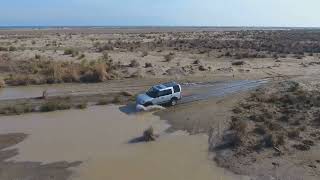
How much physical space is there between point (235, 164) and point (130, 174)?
4299mm

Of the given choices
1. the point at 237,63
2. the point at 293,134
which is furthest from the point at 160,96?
the point at 237,63

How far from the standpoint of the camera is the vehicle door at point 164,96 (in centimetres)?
2802

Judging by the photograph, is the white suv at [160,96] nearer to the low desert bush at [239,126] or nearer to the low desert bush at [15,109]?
the low desert bush at [239,126]

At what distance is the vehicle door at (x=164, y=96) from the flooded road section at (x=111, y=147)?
1.74 meters

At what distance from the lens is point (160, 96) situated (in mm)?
28000

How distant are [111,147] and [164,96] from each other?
832cm

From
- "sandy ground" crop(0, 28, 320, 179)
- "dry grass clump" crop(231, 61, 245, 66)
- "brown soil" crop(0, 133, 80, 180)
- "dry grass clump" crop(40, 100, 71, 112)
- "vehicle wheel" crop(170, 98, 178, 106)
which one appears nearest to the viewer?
"brown soil" crop(0, 133, 80, 180)

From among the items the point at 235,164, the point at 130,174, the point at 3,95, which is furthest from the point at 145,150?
the point at 3,95

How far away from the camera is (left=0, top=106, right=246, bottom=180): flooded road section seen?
17.5 m

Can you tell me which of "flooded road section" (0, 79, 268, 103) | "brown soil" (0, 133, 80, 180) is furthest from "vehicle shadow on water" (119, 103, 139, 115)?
"brown soil" (0, 133, 80, 180)

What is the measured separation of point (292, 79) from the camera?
129 ft

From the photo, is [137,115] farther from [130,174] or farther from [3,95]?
[3,95]

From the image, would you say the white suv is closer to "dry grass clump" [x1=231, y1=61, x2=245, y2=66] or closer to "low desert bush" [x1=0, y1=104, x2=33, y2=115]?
"low desert bush" [x1=0, y1=104, x2=33, y2=115]

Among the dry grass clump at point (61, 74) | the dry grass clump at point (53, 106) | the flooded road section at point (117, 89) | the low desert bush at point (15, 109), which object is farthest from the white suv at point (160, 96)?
the dry grass clump at point (61, 74)
